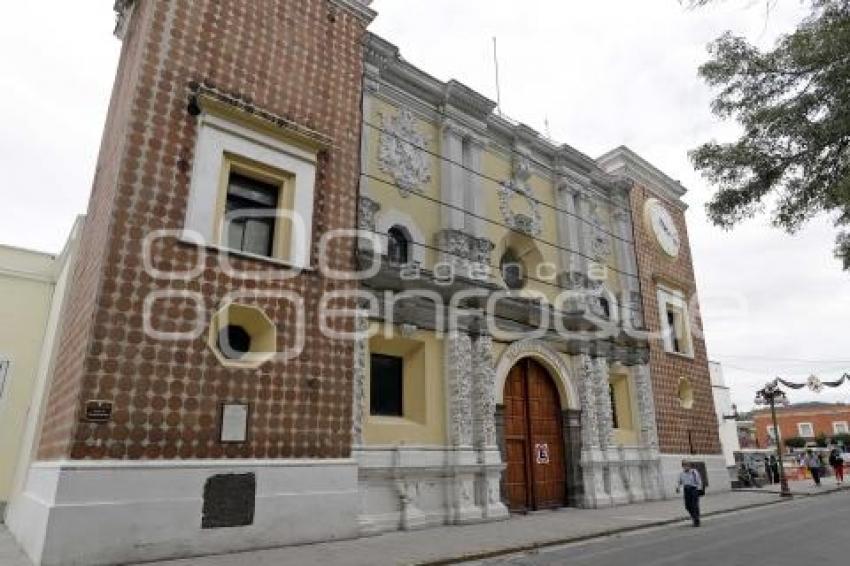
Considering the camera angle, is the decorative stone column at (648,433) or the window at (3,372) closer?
the window at (3,372)

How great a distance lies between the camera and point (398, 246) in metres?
12.5

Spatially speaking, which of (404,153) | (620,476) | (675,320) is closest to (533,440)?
(620,476)

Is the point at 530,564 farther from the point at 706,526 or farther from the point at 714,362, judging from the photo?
the point at 714,362

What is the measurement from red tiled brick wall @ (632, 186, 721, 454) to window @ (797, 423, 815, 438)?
46.4 metres

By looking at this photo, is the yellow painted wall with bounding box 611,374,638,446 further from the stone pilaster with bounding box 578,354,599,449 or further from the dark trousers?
the dark trousers

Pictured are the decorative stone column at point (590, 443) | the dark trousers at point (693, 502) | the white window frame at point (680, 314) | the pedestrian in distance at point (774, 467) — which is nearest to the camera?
the dark trousers at point (693, 502)

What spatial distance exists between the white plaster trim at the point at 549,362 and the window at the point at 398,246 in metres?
3.21

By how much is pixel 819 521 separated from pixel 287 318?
10760 millimetres

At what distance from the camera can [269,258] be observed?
9328 mm

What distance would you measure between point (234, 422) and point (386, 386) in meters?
3.77

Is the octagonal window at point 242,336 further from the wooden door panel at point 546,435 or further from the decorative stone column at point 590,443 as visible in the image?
the decorative stone column at point 590,443

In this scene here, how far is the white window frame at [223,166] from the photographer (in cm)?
890

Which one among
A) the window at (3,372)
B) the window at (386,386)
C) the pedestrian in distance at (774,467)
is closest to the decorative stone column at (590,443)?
the window at (386,386)

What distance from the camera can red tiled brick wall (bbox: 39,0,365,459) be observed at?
7652 mm
